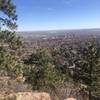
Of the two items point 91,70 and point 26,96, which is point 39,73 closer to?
point 91,70

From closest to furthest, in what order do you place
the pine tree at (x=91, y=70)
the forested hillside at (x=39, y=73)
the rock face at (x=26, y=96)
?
the rock face at (x=26, y=96), the forested hillside at (x=39, y=73), the pine tree at (x=91, y=70)

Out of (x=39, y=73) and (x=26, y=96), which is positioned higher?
(x=26, y=96)

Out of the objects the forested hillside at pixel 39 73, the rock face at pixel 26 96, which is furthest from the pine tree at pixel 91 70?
the rock face at pixel 26 96

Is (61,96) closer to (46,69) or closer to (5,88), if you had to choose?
(5,88)

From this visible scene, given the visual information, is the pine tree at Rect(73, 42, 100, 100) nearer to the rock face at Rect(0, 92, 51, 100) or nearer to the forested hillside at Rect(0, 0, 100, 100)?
the forested hillside at Rect(0, 0, 100, 100)

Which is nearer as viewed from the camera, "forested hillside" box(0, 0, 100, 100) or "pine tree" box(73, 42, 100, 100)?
"forested hillside" box(0, 0, 100, 100)

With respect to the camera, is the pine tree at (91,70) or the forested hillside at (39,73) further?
the pine tree at (91,70)

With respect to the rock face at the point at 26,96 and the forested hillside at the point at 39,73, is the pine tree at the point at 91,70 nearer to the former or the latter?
the forested hillside at the point at 39,73

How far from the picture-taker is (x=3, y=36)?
1780 cm

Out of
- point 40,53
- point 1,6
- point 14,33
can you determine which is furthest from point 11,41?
point 40,53

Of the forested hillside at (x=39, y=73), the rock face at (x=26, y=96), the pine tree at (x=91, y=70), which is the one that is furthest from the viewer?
the pine tree at (x=91, y=70)

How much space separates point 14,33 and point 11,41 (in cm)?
68

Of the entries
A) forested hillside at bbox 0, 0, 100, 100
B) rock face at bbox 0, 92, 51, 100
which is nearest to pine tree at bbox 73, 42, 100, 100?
forested hillside at bbox 0, 0, 100, 100

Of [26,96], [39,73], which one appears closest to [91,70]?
[39,73]
